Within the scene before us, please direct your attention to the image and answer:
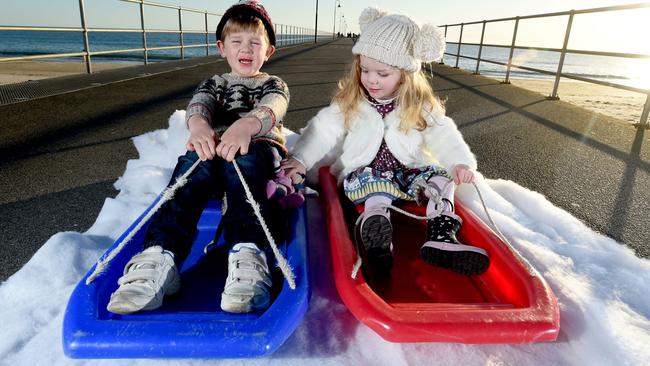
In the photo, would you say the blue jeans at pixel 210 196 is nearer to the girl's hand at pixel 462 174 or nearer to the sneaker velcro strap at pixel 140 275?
the sneaker velcro strap at pixel 140 275

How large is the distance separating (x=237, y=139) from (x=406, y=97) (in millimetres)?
783

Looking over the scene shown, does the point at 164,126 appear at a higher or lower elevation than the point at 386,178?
lower

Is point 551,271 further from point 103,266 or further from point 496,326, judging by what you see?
point 103,266

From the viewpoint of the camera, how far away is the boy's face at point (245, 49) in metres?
1.79

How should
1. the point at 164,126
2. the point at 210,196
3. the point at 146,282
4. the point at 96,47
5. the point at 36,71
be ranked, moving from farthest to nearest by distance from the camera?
the point at 96,47 < the point at 36,71 < the point at 164,126 < the point at 210,196 < the point at 146,282

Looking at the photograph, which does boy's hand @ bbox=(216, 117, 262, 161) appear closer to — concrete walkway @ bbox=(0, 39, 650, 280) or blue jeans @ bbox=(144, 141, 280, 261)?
blue jeans @ bbox=(144, 141, 280, 261)

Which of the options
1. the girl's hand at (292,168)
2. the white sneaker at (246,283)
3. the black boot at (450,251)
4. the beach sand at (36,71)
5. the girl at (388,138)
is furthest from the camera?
the beach sand at (36,71)

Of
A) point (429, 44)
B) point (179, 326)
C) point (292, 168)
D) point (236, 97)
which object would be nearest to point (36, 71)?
point (236, 97)

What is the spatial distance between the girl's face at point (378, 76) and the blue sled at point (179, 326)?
2.81ft

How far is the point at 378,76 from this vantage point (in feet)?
5.94

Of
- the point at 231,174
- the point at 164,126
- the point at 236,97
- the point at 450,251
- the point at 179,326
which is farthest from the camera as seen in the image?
the point at 164,126

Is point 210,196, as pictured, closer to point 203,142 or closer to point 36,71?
point 203,142

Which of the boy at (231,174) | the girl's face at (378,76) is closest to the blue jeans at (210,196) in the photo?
the boy at (231,174)

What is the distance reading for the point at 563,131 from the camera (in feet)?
13.1
